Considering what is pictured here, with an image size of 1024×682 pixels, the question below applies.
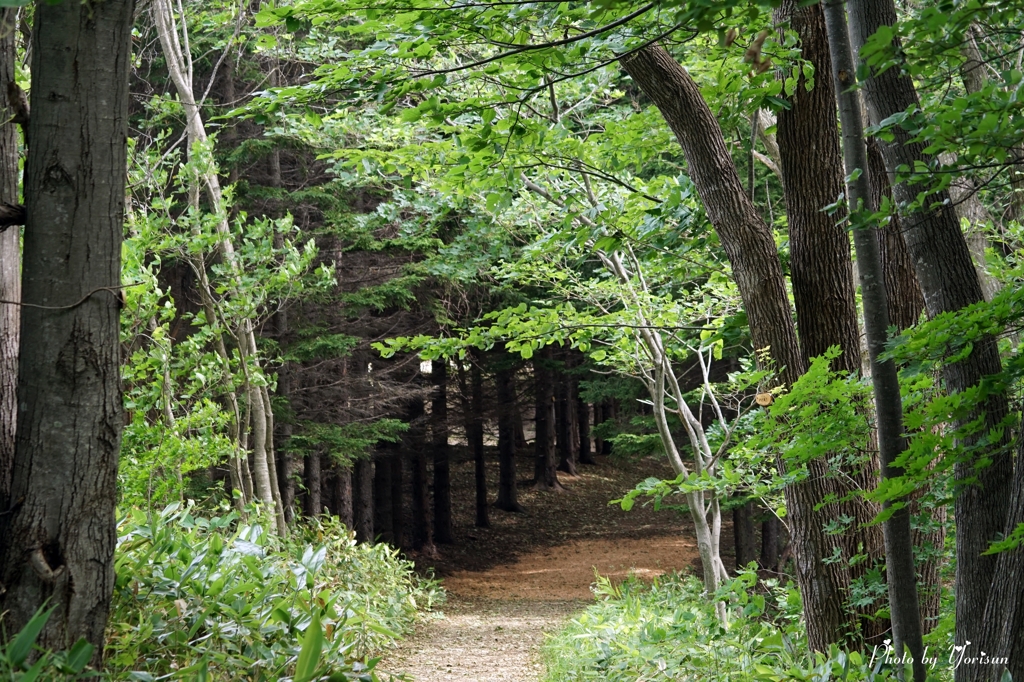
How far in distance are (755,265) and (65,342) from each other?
11.2 feet

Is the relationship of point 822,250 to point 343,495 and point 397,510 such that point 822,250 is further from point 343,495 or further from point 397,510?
point 397,510

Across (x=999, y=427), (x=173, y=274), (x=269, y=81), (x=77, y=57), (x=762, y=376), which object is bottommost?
(x=999, y=427)

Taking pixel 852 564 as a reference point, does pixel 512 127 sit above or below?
above

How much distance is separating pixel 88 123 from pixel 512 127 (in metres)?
1.74

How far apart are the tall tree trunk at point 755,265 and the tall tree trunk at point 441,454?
12.4 meters

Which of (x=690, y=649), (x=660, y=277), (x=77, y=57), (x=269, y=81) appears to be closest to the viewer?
(x=77, y=57)

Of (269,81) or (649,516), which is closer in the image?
(269,81)

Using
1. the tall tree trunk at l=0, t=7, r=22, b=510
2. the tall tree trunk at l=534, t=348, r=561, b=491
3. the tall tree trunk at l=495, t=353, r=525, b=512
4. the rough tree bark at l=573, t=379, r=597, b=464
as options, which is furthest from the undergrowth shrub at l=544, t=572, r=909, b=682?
the rough tree bark at l=573, t=379, r=597, b=464

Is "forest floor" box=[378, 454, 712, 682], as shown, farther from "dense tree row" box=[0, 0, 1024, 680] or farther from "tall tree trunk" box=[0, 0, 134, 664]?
"tall tree trunk" box=[0, 0, 134, 664]

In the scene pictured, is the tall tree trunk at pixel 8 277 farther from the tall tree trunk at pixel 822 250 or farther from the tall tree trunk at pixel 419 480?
the tall tree trunk at pixel 419 480

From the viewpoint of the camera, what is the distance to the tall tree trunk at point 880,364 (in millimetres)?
2682

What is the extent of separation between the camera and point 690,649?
20.0ft

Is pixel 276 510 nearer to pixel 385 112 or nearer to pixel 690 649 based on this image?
pixel 690 649

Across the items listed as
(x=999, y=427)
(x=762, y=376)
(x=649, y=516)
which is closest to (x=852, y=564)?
(x=762, y=376)
